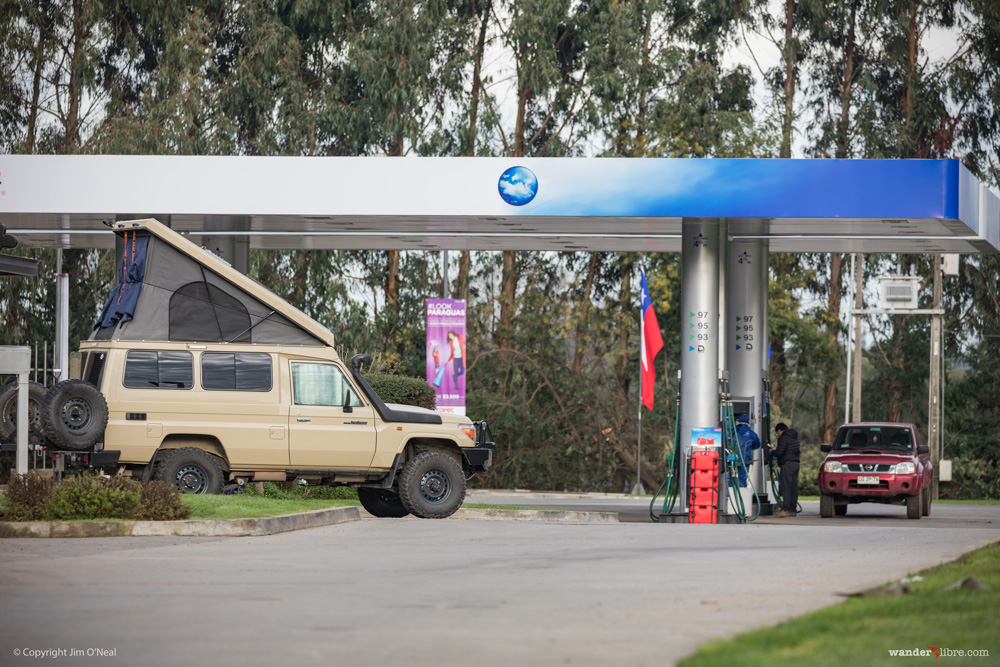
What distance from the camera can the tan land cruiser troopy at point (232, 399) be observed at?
1752cm

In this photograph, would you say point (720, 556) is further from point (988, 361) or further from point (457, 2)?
point (988, 361)

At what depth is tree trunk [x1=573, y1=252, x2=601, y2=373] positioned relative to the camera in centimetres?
4266

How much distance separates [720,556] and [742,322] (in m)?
11.8

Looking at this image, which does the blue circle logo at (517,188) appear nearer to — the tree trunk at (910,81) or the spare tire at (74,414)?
the spare tire at (74,414)

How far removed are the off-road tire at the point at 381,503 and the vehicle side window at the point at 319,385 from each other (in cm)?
185

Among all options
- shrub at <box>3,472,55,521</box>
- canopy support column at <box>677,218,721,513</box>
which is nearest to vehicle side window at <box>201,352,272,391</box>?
shrub at <box>3,472,55,521</box>

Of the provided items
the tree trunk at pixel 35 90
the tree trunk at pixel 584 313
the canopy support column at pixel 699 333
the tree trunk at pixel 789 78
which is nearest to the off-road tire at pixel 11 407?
the canopy support column at pixel 699 333

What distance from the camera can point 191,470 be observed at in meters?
17.8

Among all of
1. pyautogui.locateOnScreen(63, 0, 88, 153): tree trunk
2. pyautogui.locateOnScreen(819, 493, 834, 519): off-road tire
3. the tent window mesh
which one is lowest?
pyautogui.locateOnScreen(819, 493, 834, 519): off-road tire

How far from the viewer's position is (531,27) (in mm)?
42094

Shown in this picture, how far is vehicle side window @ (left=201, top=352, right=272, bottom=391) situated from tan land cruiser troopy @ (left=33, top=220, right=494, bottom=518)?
0.04 ft

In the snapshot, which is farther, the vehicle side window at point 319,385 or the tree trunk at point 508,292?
the tree trunk at point 508,292

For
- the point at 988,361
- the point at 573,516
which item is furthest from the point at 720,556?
the point at 988,361

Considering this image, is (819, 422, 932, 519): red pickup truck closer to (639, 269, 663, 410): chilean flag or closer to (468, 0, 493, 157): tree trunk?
(639, 269, 663, 410): chilean flag
